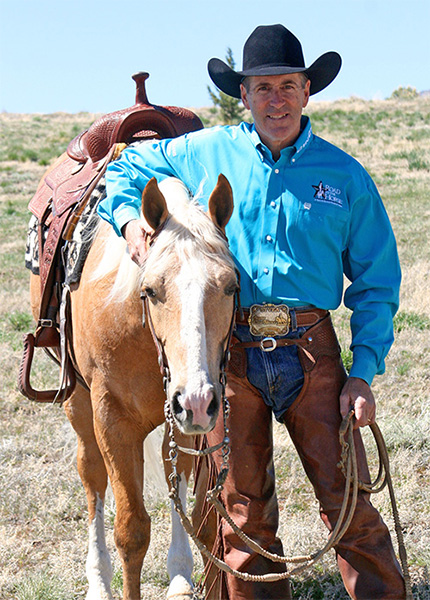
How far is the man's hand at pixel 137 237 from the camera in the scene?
7.80 feet

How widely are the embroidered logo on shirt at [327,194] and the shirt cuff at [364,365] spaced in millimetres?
559

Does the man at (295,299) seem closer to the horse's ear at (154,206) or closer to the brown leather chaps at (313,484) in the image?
the brown leather chaps at (313,484)

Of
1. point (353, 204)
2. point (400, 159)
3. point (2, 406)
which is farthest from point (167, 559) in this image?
point (400, 159)

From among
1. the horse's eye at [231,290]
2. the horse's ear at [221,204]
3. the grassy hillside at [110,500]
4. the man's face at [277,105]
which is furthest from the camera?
the grassy hillside at [110,500]

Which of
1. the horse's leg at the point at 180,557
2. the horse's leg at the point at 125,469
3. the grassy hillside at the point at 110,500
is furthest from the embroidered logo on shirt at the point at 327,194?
the grassy hillside at the point at 110,500

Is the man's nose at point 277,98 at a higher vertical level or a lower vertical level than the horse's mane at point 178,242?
higher

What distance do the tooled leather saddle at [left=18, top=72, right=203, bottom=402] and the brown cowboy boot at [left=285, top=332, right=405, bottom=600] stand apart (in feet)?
4.38

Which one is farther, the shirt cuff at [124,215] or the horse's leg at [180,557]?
the horse's leg at [180,557]

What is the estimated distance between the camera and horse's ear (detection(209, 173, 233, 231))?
2.33 metres

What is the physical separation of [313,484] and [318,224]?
0.98 metres

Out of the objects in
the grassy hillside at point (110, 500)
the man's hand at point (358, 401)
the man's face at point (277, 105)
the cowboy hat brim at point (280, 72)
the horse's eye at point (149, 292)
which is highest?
the cowboy hat brim at point (280, 72)

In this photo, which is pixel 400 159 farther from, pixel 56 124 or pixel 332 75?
pixel 56 124

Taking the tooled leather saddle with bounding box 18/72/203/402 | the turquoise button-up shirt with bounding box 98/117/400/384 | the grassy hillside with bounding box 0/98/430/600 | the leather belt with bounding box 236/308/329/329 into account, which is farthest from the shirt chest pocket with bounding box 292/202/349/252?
the grassy hillside with bounding box 0/98/430/600

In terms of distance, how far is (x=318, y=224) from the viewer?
101 inches
